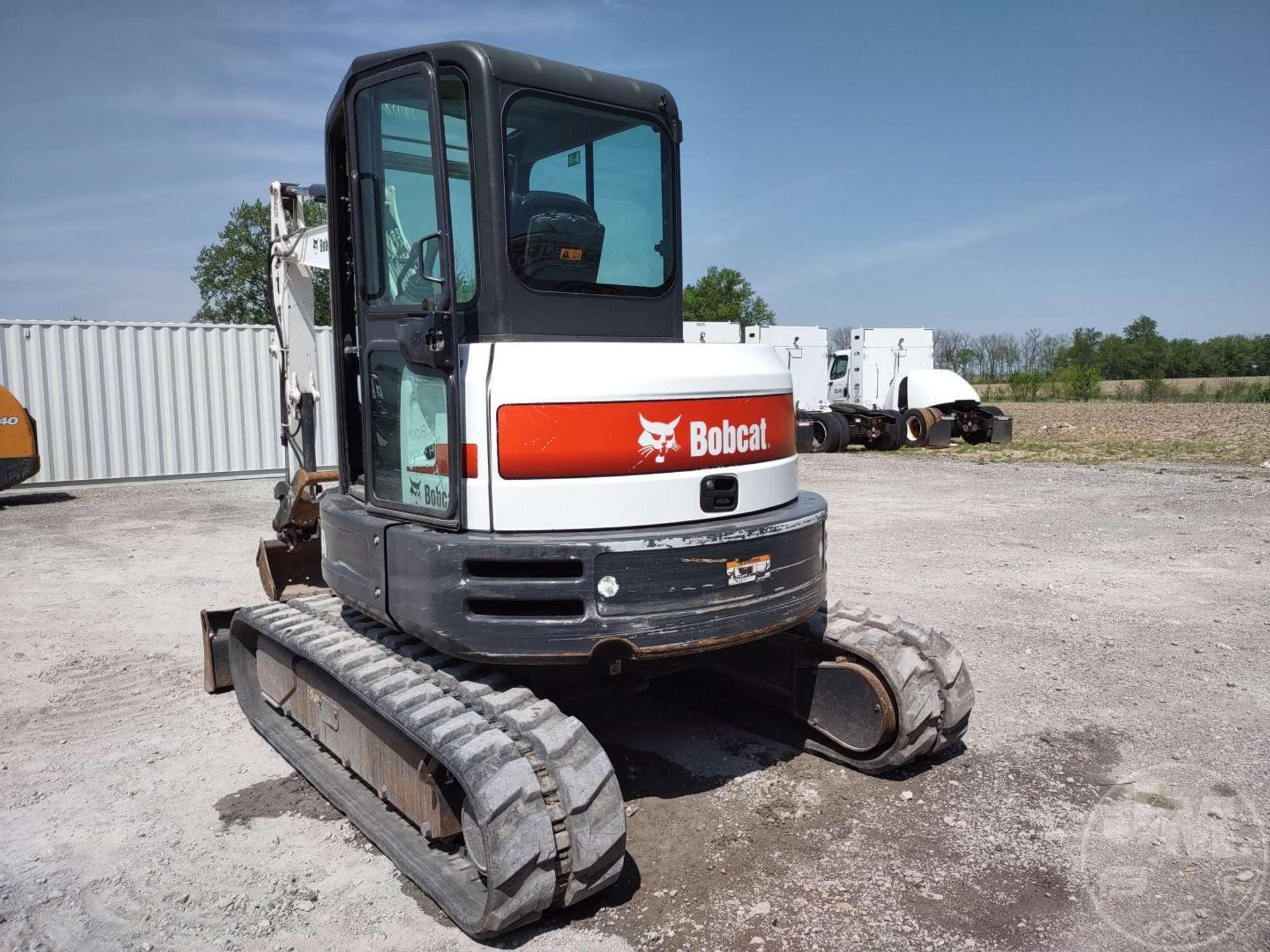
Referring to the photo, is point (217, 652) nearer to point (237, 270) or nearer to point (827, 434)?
point (827, 434)

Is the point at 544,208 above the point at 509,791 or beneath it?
above

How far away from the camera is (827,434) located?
70.7 feet

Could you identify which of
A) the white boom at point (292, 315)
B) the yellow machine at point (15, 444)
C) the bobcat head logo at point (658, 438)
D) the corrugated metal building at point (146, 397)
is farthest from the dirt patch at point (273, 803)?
the corrugated metal building at point (146, 397)

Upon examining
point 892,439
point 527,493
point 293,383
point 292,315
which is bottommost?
point 892,439

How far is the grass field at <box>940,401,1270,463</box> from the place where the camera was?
60.9 feet

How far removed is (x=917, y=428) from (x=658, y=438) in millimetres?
19130

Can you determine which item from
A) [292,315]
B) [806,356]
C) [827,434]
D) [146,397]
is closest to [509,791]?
[292,315]

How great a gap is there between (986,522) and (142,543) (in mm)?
9454

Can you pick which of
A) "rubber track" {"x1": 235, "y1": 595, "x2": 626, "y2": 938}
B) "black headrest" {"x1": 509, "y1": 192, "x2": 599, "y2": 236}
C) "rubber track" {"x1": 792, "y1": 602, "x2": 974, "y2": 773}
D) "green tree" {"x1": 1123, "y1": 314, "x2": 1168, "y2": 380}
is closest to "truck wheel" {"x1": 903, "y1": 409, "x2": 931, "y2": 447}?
"rubber track" {"x1": 792, "y1": 602, "x2": 974, "y2": 773}

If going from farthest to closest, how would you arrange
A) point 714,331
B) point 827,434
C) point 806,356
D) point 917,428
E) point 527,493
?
point 806,356, point 714,331, point 917,428, point 827,434, point 527,493

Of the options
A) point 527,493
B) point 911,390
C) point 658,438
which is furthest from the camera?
point 911,390

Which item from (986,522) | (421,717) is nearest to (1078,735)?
(421,717)

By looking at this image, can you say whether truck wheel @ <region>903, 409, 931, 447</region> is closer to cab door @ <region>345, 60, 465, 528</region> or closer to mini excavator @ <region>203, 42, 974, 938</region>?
mini excavator @ <region>203, 42, 974, 938</region>

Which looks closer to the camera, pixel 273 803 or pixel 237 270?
pixel 273 803
